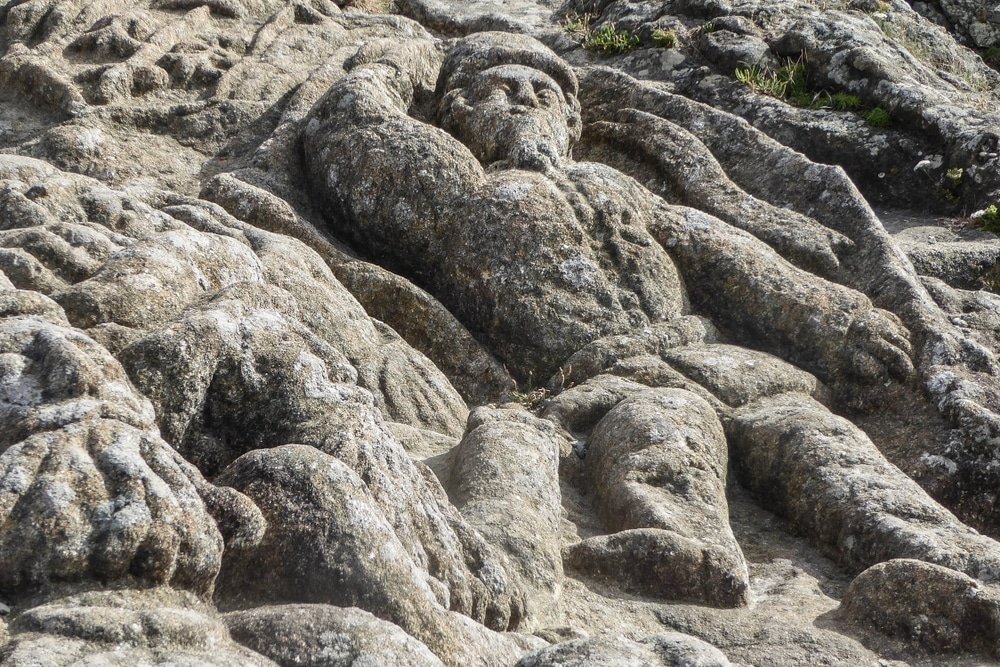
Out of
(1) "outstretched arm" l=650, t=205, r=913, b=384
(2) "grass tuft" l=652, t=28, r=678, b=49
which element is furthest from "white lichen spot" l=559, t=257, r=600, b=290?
A: (2) "grass tuft" l=652, t=28, r=678, b=49

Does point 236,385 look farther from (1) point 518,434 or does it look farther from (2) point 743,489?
(2) point 743,489

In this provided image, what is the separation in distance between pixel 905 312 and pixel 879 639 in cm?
614

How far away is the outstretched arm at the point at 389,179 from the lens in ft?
Answer: 43.5

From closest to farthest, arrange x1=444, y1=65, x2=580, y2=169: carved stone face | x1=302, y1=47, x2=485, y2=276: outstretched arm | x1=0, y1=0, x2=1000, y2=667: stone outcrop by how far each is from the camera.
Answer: x1=0, y1=0, x2=1000, y2=667: stone outcrop
x1=302, y1=47, x2=485, y2=276: outstretched arm
x1=444, y1=65, x2=580, y2=169: carved stone face

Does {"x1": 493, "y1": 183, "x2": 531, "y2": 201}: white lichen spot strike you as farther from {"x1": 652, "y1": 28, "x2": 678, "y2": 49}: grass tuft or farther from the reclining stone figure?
{"x1": 652, "y1": 28, "x2": 678, "y2": 49}: grass tuft

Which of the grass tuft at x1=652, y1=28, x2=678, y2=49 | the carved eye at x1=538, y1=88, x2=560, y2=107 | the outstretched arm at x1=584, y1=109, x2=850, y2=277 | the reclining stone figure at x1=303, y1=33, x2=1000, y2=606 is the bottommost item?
the reclining stone figure at x1=303, y1=33, x2=1000, y2=606

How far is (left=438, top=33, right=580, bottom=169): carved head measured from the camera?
14.4 metres

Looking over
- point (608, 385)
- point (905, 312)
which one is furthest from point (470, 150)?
point (905, 312)

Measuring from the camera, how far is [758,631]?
8.09m

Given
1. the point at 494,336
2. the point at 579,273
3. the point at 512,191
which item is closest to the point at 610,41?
the point at 512,191

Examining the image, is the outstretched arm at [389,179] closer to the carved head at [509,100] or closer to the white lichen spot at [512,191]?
the white lichen spot at [512,191]

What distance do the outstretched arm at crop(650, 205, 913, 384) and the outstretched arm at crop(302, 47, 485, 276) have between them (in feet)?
9.36

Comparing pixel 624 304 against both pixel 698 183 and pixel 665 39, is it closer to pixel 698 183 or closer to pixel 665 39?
pixel 698 183

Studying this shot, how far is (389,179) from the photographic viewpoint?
526 inches
